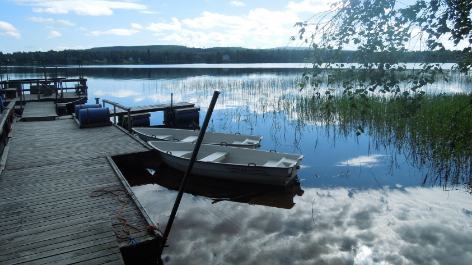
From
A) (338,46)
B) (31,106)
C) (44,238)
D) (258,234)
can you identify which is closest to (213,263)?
(258,234)

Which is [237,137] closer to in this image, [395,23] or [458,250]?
[458,250]

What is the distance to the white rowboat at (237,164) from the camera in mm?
8047

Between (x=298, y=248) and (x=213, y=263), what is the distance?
1.47 meters

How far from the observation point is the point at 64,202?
5.37 metres

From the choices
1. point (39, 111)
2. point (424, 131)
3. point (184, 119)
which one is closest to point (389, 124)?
point (424, 131)

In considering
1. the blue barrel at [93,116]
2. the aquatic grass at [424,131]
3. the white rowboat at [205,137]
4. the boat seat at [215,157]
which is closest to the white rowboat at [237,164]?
the boat seat at [215,157]

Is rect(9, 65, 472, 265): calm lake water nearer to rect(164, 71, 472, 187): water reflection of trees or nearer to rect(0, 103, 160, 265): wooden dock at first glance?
rect(164, 71, 472, 187): water reflection of trees

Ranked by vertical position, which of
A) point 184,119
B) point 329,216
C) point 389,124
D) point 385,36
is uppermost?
point 385,36

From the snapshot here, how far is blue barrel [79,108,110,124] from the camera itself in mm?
11766

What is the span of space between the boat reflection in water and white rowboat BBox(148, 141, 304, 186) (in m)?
0.18

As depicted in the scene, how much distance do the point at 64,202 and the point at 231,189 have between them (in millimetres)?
4027

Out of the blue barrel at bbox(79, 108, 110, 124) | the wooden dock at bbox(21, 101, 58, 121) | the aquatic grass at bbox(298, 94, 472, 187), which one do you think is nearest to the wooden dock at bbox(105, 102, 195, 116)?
the wooden dock at bbox(21, 101, 58, 121)

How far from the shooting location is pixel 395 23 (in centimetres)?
326

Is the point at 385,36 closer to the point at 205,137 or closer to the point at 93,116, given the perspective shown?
the point at 205,137
